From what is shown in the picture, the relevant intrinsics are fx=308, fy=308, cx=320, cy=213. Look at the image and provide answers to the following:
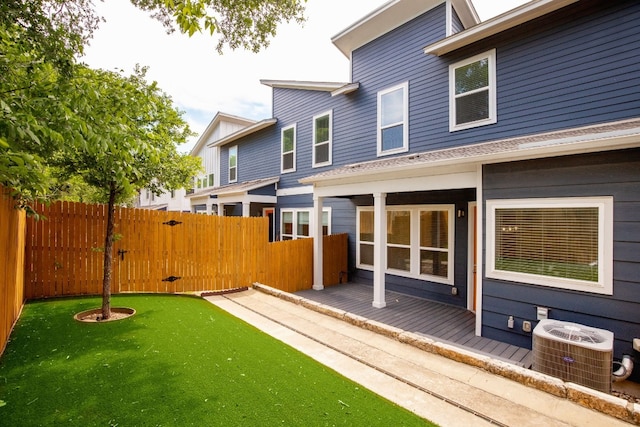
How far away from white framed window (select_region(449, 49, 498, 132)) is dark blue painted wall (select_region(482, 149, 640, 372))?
2.44m

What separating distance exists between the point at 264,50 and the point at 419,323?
645cm

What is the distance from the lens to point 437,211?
799 centimetres

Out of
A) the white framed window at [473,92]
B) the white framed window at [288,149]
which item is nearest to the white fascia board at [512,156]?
the white framed window at [473,92]

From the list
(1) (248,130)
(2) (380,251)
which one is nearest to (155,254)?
(2) (380,251)

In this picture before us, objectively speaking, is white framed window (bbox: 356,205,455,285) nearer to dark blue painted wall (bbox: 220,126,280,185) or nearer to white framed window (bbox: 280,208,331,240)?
white framed window (bbox: 280,208,331,240)

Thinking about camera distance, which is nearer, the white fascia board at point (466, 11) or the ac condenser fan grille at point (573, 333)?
the ac condenser fan grille at point (573, 333)

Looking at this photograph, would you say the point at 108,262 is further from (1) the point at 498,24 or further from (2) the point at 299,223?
(1) the point at 498,24

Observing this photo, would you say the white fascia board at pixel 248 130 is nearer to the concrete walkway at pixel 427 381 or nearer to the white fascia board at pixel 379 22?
the white fascia board at pixel 379 22

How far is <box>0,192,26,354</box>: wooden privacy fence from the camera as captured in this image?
3.59 meters

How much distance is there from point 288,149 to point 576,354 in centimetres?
1056

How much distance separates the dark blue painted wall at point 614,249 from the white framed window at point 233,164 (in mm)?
12456

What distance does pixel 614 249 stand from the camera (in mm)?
4133

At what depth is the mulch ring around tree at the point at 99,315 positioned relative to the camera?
4.94 m

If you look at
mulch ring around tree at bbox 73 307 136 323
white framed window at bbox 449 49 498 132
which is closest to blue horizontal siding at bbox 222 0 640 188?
white framed window at bbox 449 49 498 132
